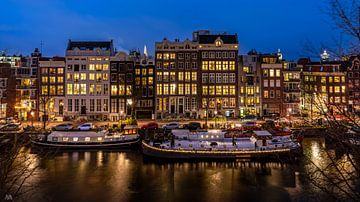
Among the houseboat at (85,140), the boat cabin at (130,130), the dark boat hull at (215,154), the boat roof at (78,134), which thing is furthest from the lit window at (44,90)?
the dark boat hull at (215,154)

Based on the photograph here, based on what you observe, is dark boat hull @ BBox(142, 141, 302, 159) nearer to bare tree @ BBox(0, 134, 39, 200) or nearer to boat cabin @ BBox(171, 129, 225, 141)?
boat cabin @ BBox(171, 129, 225, 141)

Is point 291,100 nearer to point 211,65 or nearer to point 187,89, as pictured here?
point 211,65

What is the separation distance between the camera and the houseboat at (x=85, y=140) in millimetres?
48469

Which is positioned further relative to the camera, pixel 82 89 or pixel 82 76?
pixel 82 76

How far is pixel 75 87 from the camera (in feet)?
238

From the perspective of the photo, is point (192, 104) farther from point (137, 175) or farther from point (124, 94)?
point (137, 175)

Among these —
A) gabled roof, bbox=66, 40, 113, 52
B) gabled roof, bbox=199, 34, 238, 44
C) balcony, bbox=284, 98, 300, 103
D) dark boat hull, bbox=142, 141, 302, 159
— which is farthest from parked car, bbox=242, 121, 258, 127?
gabled roof, bbox=66, 40, 113, 52

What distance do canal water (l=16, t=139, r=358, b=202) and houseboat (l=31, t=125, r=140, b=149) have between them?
4973 millimetres

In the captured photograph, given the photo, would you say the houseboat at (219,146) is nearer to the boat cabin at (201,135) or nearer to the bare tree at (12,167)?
the boat cabin at (201,135)

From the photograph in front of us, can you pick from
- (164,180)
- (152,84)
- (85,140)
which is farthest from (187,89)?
(164,180)

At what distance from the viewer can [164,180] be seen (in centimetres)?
3325

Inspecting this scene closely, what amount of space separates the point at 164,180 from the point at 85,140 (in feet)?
66.4

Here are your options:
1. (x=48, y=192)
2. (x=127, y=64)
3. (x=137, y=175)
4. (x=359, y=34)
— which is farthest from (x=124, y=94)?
(x=359, y=34)

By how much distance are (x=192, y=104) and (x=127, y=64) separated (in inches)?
661
